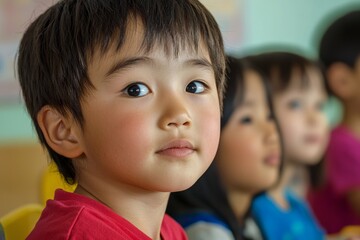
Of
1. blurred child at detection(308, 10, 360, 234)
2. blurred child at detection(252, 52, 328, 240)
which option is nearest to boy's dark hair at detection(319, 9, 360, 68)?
blurred child at detection(308, 10, 360, 234)

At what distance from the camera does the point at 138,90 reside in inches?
28.4

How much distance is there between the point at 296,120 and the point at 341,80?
0.36 meters

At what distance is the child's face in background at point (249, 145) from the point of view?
120 centimetres

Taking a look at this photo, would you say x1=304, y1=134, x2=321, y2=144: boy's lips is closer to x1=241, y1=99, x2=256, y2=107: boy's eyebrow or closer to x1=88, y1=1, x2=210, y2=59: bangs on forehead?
x1=241, y1=99, x2=256, y2=107: boy's eyebrow

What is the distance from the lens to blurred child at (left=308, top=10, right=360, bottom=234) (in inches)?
70.1

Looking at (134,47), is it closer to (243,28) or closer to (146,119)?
(146,119)

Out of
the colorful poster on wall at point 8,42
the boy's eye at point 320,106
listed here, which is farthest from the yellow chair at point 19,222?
the colorful poster on wall at point 8,42

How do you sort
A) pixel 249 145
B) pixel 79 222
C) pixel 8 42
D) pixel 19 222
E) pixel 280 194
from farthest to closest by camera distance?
pixel 8 42
pixel 280 194
pixel 249 145
pixel 19 222
pixel 79 222

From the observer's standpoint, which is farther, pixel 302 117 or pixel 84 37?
pixel 302 117

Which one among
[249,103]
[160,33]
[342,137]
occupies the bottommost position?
[342,137]

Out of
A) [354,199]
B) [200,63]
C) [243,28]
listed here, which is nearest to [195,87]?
[200,63]

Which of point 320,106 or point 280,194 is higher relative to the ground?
point 320,106

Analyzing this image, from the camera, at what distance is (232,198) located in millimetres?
1241

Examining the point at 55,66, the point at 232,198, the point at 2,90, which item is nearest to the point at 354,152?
the point at 232,198
